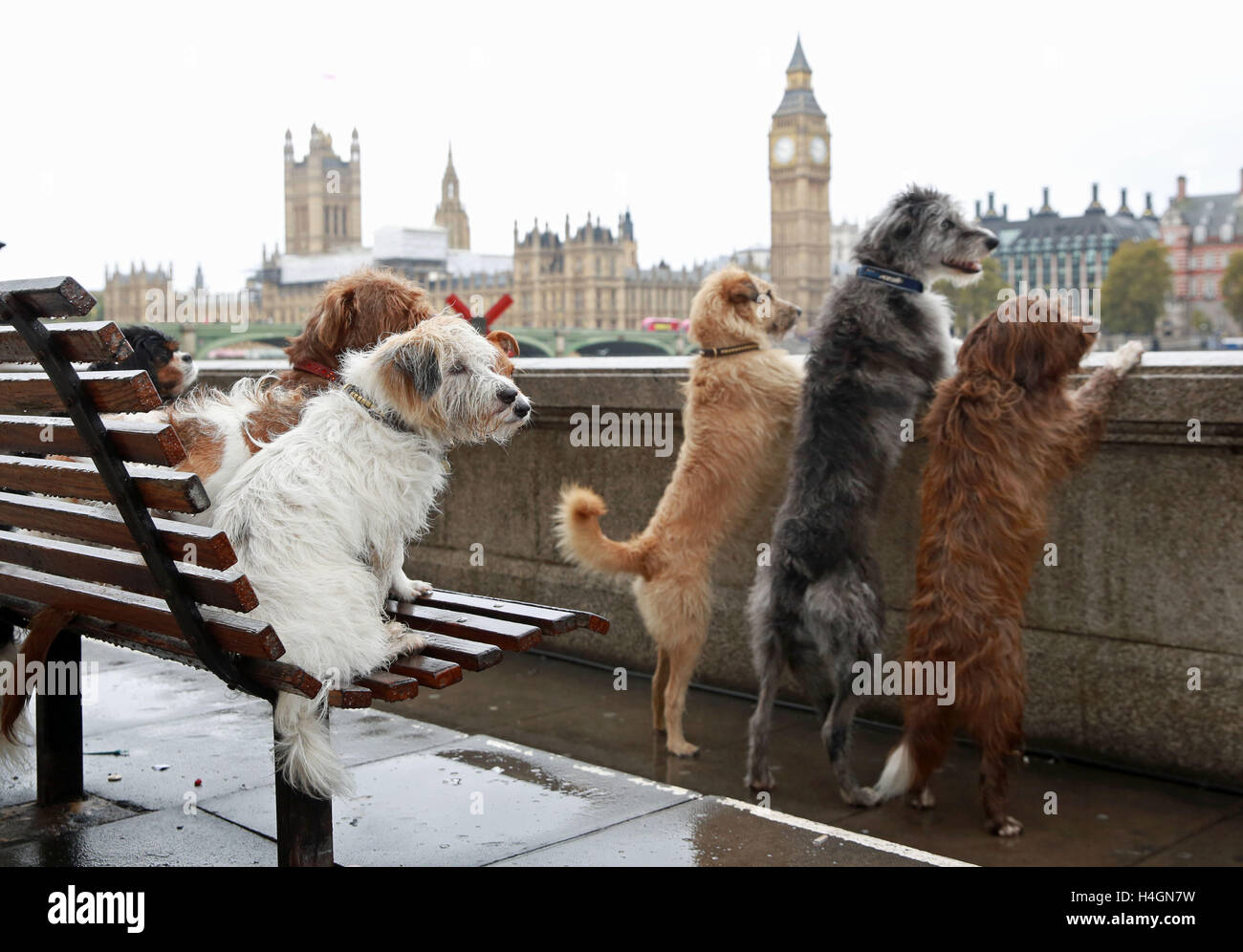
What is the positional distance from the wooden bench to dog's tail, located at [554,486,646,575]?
121 cm

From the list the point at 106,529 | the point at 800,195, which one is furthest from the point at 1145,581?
the point at 800,195

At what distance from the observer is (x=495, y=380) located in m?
3.43

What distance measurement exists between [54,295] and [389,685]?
1.17 m

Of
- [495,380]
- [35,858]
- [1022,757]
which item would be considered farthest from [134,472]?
[1022,757]

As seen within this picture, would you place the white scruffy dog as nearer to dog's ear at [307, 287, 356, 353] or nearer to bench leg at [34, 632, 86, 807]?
dog's ear at [307, 287, 356, 353]

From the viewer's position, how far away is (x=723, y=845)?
370cm

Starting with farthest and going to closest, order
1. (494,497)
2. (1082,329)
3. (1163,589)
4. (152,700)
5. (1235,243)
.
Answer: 1. (1235,243)
2. (494,497)
3. (152,700)
4. (1163,589)
5. (1082,329)

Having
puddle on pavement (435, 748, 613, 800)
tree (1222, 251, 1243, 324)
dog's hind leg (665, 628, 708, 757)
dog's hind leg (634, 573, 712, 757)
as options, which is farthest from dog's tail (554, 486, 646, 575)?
tree (1222, 251, 1243, 324)

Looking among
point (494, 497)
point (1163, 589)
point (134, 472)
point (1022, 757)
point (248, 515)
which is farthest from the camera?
point (494, 497)

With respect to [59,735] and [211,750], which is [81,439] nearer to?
[59,735]

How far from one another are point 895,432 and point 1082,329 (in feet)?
2.61

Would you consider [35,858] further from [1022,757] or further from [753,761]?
[1022,757]

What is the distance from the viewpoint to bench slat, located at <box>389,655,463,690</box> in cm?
328

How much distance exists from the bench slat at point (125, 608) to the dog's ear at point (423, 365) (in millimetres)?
722
